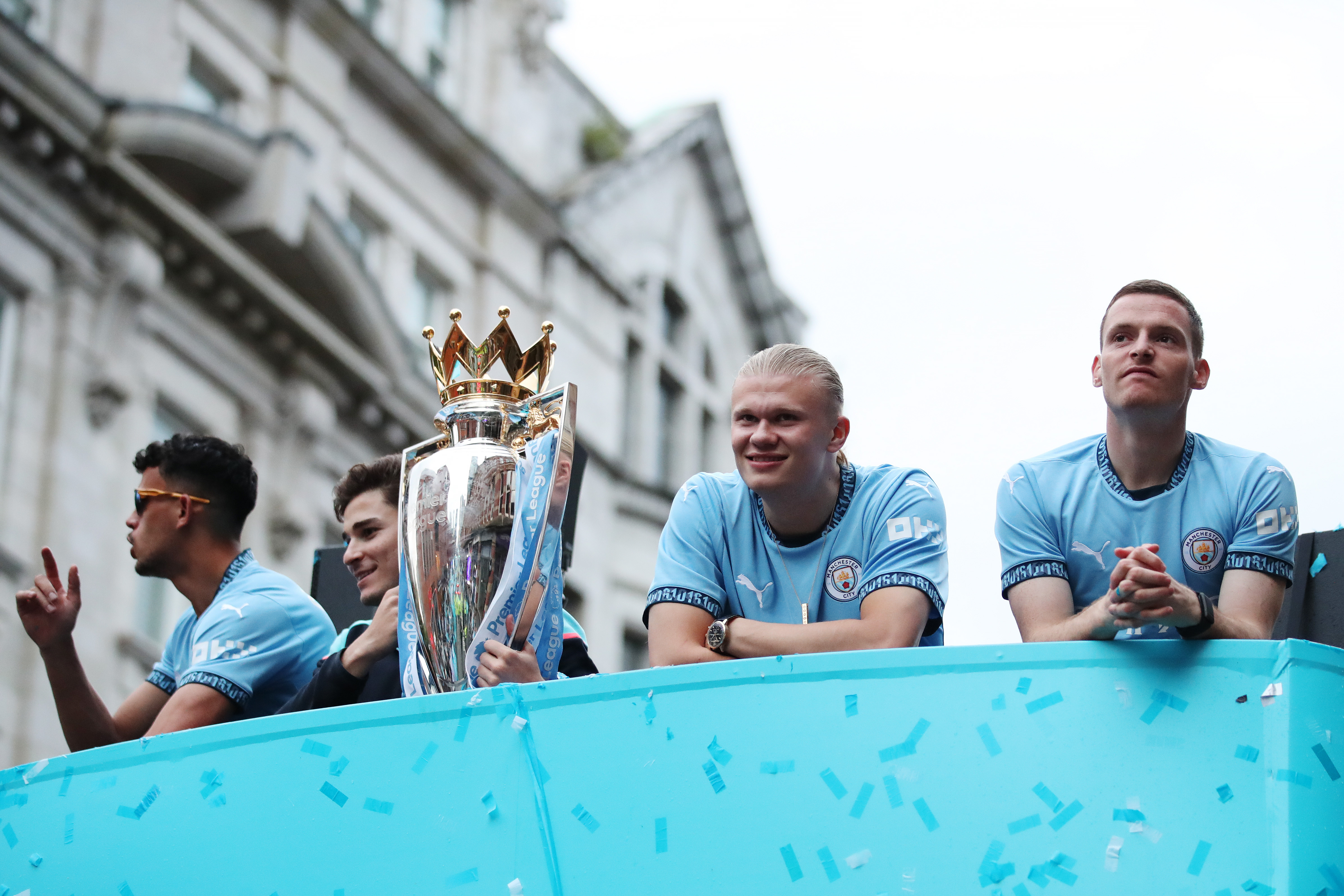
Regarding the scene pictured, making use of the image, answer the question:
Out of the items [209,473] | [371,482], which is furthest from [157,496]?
[371,482]

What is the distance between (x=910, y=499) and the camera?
392 cm

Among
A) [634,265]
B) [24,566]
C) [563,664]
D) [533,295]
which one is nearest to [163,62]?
[24,566]

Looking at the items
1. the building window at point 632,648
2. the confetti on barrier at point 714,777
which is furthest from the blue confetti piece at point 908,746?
the building window at point 632,648

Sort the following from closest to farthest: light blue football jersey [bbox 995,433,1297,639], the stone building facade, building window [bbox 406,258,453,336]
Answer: light blue football jersey [bbox 995,433,1297,639]
the stone building facade
building window [bbox 406,258,453,336]

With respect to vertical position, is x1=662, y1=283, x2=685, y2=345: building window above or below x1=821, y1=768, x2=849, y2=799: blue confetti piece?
above

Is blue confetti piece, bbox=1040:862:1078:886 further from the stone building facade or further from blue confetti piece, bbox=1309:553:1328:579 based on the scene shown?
the stone building facade

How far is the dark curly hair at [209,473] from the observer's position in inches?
189

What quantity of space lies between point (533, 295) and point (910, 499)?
15.5m

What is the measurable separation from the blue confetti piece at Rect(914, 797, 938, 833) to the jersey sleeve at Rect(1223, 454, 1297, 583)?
3.17 feet

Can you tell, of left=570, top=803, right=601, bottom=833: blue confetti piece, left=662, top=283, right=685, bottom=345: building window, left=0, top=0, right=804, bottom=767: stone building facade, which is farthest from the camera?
left=662, top=283, right=685, bottom=345: building window

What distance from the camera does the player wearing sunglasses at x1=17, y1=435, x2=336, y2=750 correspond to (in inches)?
166

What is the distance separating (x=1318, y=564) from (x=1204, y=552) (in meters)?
0.67

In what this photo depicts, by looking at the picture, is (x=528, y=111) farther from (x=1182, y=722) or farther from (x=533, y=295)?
(x=1182, y=722)

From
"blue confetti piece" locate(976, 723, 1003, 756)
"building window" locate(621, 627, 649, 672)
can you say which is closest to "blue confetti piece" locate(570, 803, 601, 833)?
"blue confetti piece" locate(976, 723, 1003, 756)
